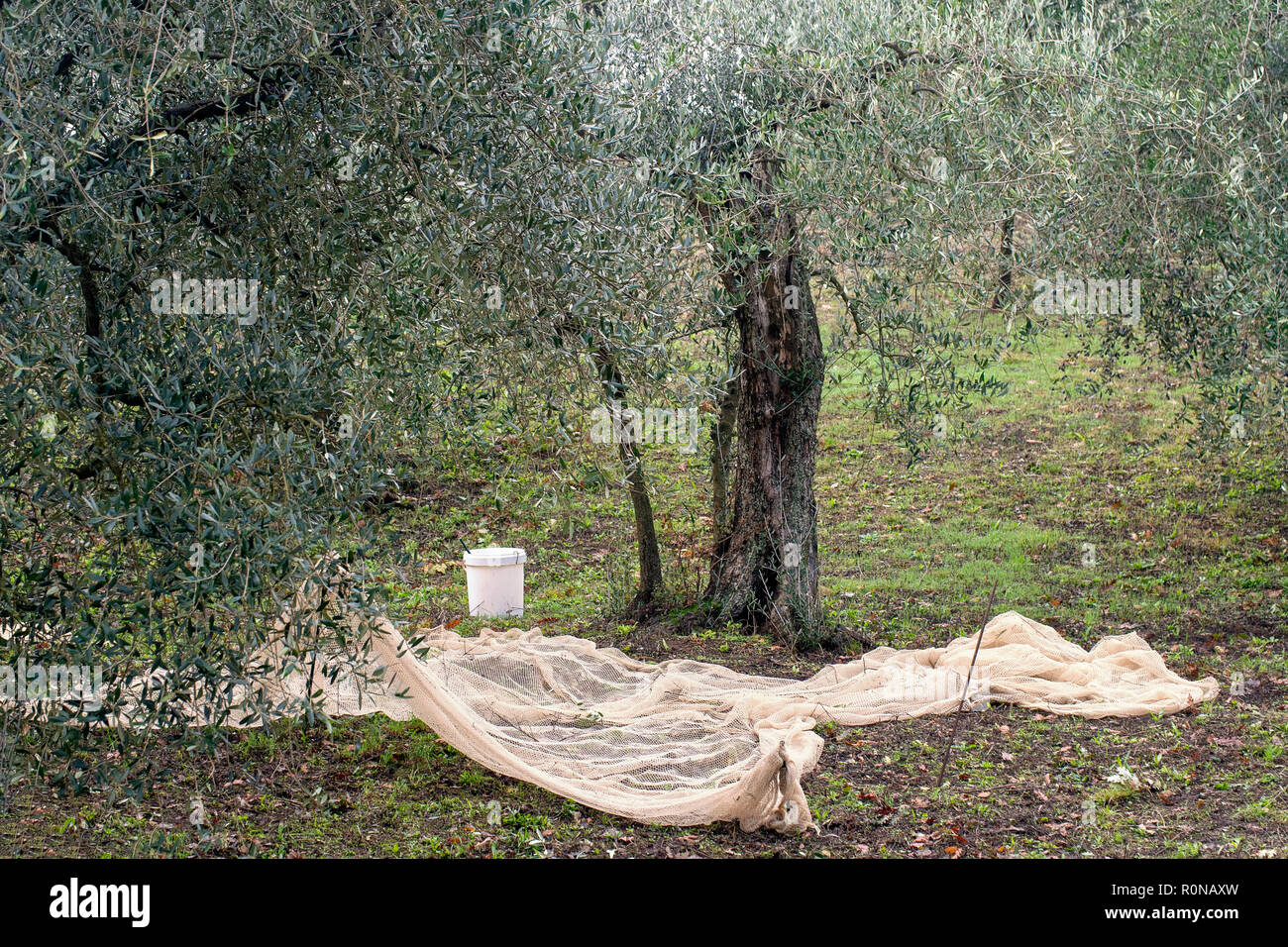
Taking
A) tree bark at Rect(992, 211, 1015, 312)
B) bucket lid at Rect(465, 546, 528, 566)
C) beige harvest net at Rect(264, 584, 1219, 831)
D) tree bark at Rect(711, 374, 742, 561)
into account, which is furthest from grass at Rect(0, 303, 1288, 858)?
tree bark at Rect(992, 211, 1015, 312)

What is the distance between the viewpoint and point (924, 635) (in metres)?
9.11

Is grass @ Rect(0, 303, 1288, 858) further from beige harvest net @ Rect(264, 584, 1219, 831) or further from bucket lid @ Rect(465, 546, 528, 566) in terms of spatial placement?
bucket lid @ Rect(465, 546, 528, 566)

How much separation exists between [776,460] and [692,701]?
2.40 metres

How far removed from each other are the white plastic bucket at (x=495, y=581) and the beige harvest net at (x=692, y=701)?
1194 mm

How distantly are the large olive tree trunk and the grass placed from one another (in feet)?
1.12

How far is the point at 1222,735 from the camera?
262 inches

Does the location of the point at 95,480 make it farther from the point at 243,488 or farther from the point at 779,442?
the point at 779,442

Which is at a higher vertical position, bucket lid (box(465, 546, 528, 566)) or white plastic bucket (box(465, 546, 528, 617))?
bucket lid (box(465, 546, 528, 566))

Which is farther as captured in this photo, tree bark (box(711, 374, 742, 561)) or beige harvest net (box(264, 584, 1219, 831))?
tree bark (box(711, 374, 742, 561))

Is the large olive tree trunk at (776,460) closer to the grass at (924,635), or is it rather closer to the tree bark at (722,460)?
the tree bark at (722,460)

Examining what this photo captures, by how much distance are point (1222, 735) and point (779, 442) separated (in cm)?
359

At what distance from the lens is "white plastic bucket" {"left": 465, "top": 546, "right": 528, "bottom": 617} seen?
371 inches

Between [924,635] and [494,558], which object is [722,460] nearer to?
[494,558]
